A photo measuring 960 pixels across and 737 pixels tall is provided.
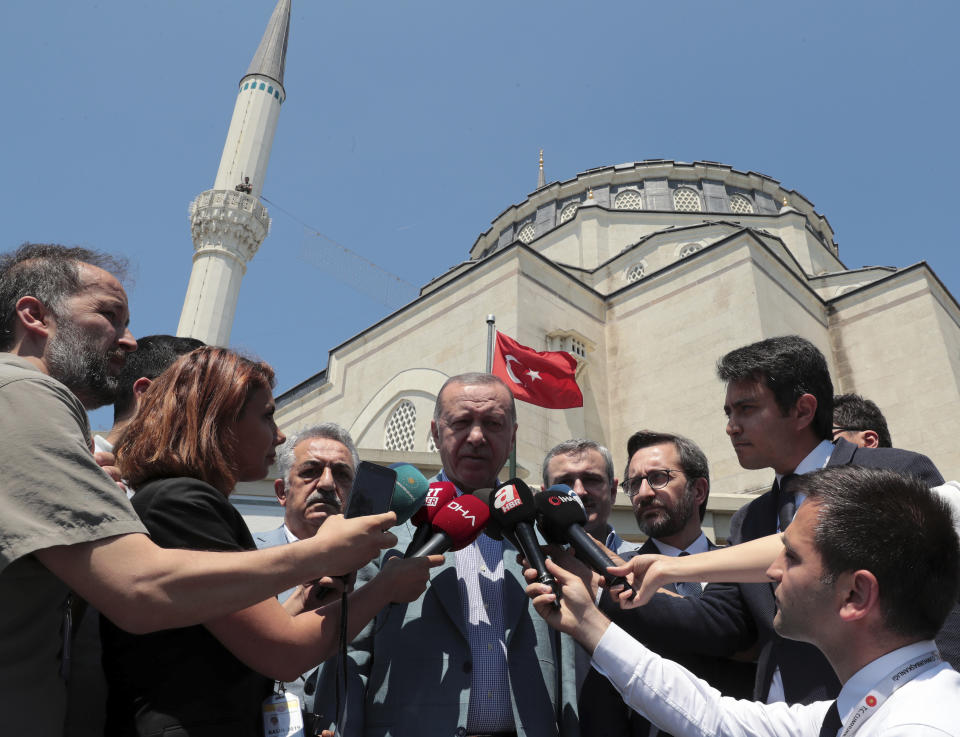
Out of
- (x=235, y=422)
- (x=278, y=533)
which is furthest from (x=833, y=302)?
(x=235, y=422)

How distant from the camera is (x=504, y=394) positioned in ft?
9.86

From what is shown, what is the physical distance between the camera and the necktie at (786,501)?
8.58ft

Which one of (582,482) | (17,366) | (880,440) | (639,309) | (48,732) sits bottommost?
(48,732)

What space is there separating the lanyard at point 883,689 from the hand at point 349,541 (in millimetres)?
1090

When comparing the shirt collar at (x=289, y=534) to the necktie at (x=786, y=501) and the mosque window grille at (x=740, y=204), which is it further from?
the mosque window grille at (x=740, y=204)

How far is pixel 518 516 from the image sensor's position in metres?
2.27

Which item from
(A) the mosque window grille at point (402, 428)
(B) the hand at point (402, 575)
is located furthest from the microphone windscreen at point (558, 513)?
(A) the mosque window grille at point (402, 428)

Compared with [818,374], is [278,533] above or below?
below

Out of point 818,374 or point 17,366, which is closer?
point 17,366

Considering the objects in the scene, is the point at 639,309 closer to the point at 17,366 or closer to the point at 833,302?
the point at 833,302

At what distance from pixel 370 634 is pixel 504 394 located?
Result: 1.01m

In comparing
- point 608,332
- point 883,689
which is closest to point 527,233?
point 608,332

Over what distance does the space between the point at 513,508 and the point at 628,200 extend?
2870cm

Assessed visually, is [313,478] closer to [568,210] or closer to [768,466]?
[768,466]
